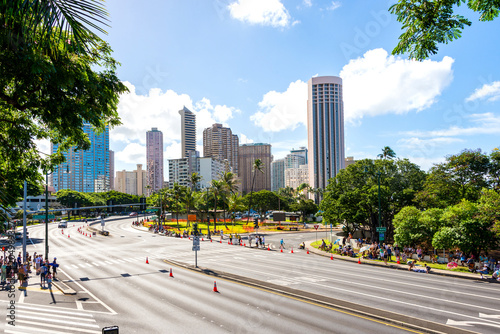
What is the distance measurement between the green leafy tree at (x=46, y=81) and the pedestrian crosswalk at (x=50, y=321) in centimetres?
799

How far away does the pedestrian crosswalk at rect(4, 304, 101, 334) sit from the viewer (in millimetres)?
13789

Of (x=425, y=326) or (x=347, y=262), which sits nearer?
(x=425, y=326)

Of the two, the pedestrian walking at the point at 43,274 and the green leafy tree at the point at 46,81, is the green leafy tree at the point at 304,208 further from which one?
the green leafy tree at the point at 46,81

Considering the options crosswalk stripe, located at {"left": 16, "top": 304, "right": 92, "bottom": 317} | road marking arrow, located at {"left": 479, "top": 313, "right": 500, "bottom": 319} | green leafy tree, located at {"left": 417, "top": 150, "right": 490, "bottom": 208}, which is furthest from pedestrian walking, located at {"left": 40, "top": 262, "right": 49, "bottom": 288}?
green leafy tree, located at {"left": 417, "top": 150, "right": 490, "bottom": 208}

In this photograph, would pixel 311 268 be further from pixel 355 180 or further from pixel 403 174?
pixel 403 174

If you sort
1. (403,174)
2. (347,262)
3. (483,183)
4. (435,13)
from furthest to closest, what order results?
(403,174) → (483,183) → (347,262) → (435,13)

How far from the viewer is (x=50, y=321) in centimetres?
1499

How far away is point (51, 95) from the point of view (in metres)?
6.30

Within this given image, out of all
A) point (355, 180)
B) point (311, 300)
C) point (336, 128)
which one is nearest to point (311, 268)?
point (311, 300)

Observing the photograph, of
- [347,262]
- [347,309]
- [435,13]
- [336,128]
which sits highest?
[336,128]

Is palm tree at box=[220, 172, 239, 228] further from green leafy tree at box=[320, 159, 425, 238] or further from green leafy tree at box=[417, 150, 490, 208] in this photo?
green leafy tree at box=[417, 150, 490, 208]

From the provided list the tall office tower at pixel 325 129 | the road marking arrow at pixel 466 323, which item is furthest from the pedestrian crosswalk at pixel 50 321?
the tall office tower at pixel 325 129

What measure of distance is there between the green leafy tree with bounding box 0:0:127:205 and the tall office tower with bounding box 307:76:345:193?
185 m

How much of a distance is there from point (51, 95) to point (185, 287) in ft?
60.2
